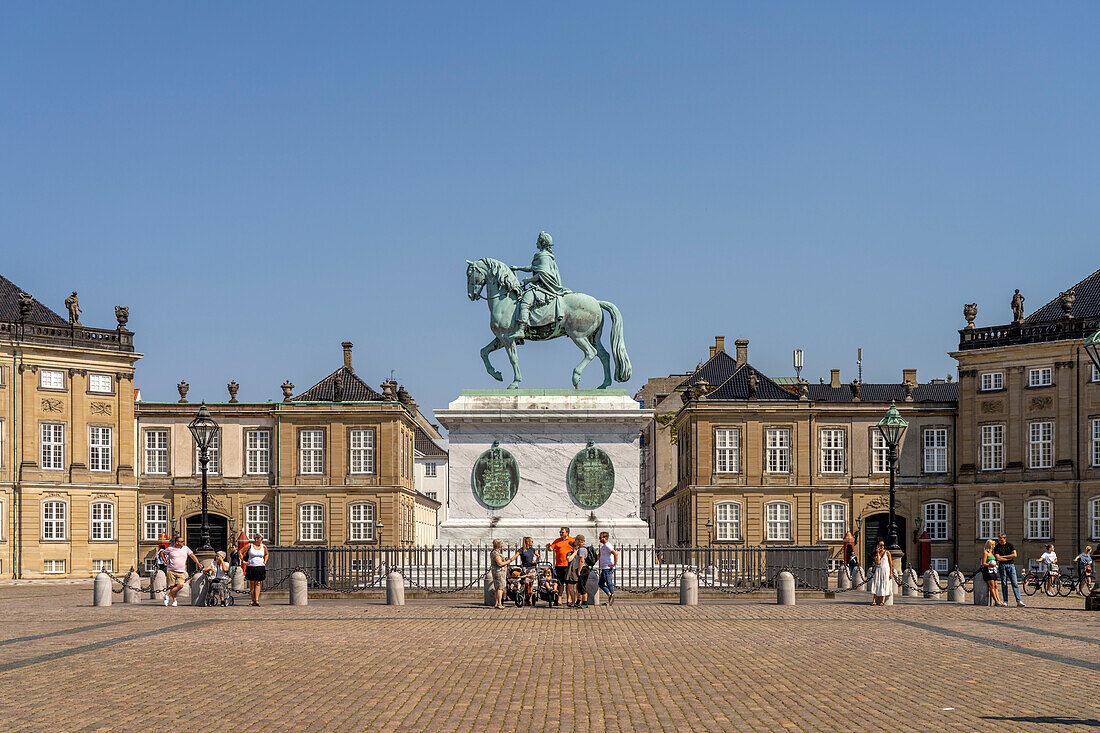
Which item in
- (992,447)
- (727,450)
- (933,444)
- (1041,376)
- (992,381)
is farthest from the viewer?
(933,444)

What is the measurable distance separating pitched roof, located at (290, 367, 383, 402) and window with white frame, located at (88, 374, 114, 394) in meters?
12.4

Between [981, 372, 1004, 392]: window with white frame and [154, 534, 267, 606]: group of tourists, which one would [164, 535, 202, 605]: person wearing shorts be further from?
[981, 372, 1004, 392]: window with white frame

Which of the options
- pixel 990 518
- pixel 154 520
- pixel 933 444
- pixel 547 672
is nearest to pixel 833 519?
pixel 933 444

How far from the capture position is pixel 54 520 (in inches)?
2515

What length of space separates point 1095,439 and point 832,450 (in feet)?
47.3

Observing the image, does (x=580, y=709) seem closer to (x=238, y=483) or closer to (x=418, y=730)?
(x=418, y=730)

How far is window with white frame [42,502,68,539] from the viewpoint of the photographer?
63531 millimetres

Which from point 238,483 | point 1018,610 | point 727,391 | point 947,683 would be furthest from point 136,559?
point 947,683

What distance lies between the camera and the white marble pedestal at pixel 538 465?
33156 millimetres

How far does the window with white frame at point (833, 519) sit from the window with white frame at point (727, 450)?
5.16m

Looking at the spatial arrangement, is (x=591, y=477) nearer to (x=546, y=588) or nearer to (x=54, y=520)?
(x=546, y=588)

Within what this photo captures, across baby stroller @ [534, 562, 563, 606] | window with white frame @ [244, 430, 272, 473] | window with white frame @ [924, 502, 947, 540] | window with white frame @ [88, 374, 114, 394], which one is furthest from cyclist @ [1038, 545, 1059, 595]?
window with white frame @ [244, 430, 272, 473]

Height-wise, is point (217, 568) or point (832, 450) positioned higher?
point (832, 450)

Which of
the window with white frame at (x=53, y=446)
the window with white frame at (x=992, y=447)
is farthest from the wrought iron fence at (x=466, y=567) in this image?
the window with white frame at (x=992, y=447)
